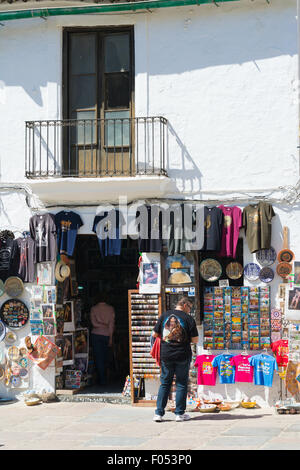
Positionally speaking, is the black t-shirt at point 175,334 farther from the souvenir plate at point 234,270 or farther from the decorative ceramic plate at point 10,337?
the decorative ceramic plate at point 10,337

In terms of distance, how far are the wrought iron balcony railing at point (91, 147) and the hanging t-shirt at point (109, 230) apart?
27.5 inches

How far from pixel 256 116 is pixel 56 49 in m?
3.56

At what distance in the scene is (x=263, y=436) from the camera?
956 cm

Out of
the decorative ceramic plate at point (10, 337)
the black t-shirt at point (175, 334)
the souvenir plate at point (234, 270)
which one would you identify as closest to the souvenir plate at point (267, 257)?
the souvenir plate at point (234, 270)

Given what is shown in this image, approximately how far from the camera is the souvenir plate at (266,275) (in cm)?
1233

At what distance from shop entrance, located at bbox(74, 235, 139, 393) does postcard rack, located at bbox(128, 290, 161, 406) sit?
93.4 inches

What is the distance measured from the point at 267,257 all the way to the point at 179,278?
1.44 metres

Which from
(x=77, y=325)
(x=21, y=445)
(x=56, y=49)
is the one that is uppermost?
(x=56, y=49)

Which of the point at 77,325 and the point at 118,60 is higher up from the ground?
the point at 118,60

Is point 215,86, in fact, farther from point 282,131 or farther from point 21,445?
point 21,445

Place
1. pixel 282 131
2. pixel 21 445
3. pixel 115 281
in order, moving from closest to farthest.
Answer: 1. pixel 21 445
2. pixel 282 131
3. pixel 115 281

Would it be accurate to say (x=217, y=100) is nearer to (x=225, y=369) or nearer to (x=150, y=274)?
(x=150, y=274)
